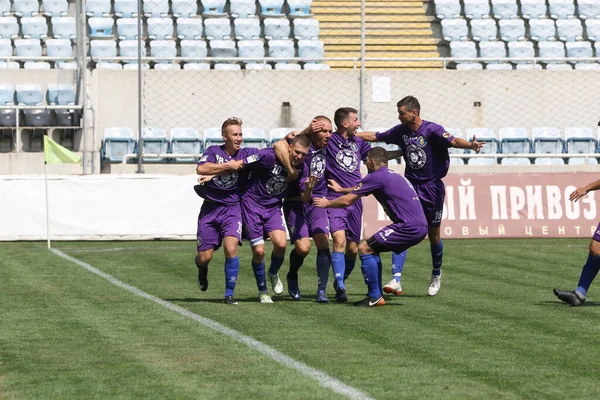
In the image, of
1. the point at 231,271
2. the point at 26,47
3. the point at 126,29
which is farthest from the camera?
the point at 126,29

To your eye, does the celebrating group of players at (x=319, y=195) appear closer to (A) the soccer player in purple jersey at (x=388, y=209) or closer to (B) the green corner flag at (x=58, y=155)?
(A) the soccer player in purple jersey at (x=388, y=209)

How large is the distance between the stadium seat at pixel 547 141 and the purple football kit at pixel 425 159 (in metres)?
15.5

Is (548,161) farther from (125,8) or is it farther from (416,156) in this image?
(416,156)

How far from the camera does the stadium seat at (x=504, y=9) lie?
32.5m

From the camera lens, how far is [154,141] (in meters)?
27.0

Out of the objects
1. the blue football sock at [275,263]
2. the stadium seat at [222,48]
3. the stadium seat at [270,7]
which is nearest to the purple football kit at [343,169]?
the blue football sock at [275,263]

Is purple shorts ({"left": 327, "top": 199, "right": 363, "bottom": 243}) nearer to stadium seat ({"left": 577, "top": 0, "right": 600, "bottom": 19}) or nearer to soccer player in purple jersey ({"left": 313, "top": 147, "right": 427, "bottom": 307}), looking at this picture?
soccer player in purple jersey ({"left": 313, "top": 147, "right": 427, "bottom": 307})

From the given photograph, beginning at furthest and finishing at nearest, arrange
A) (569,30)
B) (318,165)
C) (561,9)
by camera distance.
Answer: (561,9) < (569,30) < (318,165)

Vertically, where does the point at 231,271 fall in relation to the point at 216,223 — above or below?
below

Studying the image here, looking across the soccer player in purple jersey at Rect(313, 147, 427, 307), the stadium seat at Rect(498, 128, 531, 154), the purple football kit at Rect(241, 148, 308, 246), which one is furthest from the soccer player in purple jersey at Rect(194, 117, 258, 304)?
the stadium seat at Rect(498, 128, 531, 154)

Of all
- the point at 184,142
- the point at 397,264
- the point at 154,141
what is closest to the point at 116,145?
the point at 154,141

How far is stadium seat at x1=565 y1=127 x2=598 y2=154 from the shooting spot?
28422 millimetres

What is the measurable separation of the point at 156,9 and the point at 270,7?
3.03 metres

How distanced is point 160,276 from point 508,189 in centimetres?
1023
